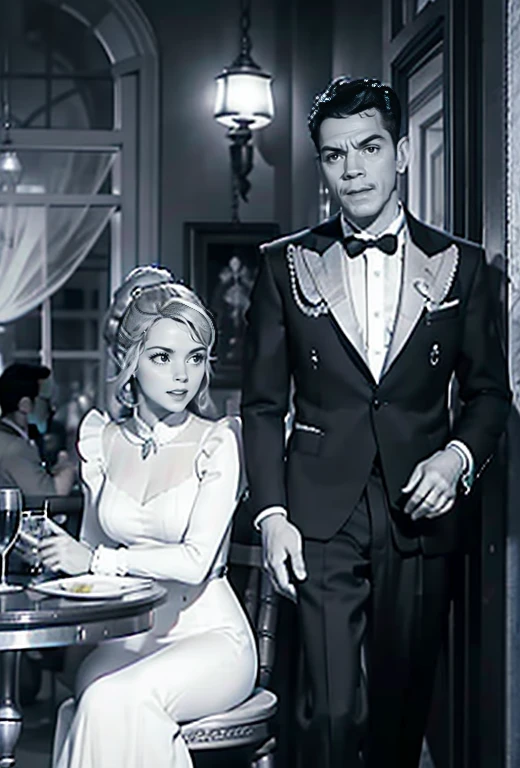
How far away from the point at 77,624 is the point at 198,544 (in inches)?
17.8

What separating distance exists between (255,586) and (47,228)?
5019mm

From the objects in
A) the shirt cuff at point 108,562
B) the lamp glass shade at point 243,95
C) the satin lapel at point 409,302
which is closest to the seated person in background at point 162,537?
the shirt cuff at point 108,562

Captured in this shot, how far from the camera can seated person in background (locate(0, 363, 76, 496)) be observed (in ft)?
17.2

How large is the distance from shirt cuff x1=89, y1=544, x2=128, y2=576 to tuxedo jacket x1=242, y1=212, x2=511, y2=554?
1.15 feet

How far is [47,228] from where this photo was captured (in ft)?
27.5

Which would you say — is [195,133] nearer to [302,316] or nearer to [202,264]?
[202,264]

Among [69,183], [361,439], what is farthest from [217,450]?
[69,183]

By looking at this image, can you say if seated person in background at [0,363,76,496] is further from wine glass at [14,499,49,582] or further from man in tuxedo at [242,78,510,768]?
man in tuxedo at [242,78,510,768]

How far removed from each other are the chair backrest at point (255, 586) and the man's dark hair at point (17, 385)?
2326 millimetres

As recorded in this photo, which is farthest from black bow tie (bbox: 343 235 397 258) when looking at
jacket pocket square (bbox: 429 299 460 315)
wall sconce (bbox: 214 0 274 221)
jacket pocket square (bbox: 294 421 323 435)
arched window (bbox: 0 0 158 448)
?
arched window (bbox: 0 0 158 448)

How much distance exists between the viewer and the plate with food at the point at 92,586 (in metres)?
2.82

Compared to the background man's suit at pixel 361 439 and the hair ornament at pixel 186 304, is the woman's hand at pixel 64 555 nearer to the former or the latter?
the background man's suit at pixel 361 439

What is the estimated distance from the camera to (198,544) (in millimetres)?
3109

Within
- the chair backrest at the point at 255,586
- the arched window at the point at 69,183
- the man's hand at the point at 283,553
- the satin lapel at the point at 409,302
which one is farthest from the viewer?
the arched window at the point at 69,183
